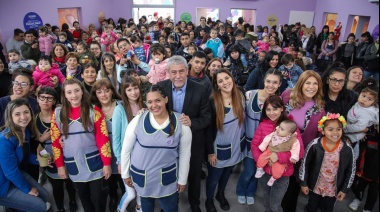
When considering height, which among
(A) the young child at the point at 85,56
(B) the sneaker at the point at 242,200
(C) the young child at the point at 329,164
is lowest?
(B) the sneaker at the point at 242,200

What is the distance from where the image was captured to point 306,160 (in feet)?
8.25

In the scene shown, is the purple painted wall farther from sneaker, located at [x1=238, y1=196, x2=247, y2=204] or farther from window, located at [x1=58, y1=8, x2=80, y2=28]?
sneaker, located at [x1=238, y1=196, x2=247, y2=204]

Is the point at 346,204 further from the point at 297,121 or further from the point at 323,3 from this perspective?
the point at 323,3

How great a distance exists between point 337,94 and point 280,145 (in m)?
0.88

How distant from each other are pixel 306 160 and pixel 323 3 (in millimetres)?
11527

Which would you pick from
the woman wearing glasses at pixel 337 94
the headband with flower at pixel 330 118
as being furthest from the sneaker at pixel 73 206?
the woman wearing glasses at pixel 337 94

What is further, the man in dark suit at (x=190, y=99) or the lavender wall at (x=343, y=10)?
the lavender wall at (x=343, y=10)

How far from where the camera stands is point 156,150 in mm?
2102

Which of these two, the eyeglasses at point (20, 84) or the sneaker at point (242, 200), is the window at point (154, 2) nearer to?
the eyeglasses at point (20, 84)

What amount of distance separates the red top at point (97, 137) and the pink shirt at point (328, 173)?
1972mm

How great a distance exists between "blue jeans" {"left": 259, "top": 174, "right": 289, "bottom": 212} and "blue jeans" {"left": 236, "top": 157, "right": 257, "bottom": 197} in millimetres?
255

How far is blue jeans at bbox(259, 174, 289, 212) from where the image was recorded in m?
2.59

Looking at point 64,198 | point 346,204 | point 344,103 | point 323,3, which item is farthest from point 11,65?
point 323,3

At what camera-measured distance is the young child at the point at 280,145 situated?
242cm
